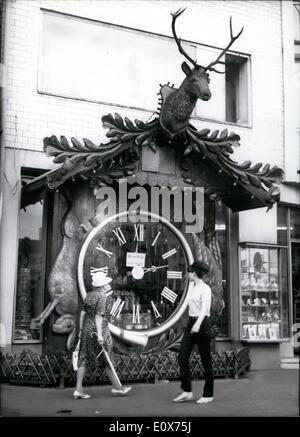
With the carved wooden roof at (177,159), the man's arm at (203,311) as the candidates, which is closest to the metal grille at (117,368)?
the man's arm at (203,311)

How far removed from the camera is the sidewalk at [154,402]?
25.2 feet

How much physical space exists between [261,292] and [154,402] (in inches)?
184

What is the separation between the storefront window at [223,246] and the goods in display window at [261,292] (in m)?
0.31

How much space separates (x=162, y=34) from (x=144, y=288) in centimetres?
503

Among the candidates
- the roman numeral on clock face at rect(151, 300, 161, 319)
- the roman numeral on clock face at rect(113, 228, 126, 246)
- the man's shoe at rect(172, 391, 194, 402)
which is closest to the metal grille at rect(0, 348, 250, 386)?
the roman numeral on clock face at rect(151, 300, 161, 319)

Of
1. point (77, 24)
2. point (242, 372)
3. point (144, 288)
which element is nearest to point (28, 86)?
point (77, 24)

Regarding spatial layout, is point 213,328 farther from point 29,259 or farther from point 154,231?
point 29,259

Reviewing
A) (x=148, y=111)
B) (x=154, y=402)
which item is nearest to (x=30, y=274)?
(x=154, y=402)

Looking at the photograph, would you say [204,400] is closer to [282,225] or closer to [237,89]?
[282,225]

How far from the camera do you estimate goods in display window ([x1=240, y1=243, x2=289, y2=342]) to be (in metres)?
12.2

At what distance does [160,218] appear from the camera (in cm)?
1077

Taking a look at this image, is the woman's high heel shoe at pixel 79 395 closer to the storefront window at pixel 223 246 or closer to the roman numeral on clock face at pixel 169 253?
the roman numeral on clock face at pixel 169 253

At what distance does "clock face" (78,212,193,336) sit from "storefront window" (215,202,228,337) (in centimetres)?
155
